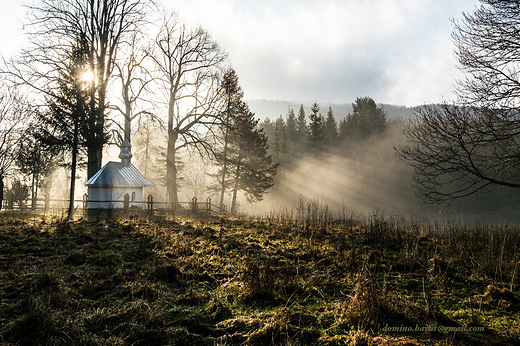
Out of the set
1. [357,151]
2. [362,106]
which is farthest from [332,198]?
[362,106]

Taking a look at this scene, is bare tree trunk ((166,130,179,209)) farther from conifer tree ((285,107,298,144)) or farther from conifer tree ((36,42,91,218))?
conifer tree ((285,107,298,144))

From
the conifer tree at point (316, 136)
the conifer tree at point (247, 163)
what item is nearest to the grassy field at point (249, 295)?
the conifer tree at point (247, 163)

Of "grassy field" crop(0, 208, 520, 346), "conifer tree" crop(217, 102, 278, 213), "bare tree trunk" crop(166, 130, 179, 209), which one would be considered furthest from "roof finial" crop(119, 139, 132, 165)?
"grassy field" crop(0, 208, 520, 346)

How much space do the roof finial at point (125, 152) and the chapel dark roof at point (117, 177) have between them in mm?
424

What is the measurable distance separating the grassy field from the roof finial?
57.1 feet

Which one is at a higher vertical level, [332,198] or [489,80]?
[489,80]

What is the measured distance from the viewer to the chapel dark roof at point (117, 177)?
20484 millimetres

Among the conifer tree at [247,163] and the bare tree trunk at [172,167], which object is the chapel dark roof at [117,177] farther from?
the conifer tree at [247,163]

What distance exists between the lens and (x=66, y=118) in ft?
40.5

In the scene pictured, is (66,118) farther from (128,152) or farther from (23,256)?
(128,152)

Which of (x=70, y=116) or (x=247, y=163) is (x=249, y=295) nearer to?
(x=70, y=116)

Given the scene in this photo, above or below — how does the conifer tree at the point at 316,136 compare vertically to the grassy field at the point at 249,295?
above

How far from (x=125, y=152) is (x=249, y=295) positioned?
22.6 metres

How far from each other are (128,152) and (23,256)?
1927 cm
